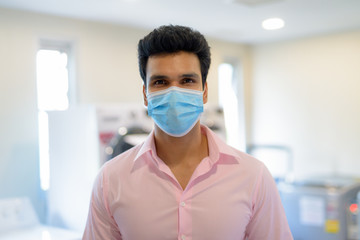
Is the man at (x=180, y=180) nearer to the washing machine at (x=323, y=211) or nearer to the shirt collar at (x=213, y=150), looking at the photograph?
the shirt collar at (x=213, y=150)

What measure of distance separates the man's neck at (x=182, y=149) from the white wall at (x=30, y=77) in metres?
2.31

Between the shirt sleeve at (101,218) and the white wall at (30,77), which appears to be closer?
the shirt sleeve at (101,218)

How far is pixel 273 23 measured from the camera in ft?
13.5

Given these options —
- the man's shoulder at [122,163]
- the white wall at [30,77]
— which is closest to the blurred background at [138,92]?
the white wall at [30,77]

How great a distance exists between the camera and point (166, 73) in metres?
1.25

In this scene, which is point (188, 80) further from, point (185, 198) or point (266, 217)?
point (266, 217)

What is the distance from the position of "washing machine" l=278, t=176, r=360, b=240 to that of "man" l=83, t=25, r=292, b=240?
215 centimetres

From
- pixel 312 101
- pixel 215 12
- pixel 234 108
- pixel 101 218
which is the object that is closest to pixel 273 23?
pixel 215 12

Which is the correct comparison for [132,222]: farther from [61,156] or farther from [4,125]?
[4,125]

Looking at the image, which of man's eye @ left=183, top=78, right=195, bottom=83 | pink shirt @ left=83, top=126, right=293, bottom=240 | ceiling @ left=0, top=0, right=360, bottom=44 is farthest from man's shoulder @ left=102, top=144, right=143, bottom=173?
ceiling @ left=0, top=0, right=360, bottom=44

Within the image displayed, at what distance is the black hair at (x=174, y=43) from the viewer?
1245mm

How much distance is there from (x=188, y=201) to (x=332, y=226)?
2.35m

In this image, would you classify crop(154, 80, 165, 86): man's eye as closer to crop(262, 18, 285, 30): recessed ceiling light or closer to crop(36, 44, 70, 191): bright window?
crop(36, 44, 70, 191): bright window

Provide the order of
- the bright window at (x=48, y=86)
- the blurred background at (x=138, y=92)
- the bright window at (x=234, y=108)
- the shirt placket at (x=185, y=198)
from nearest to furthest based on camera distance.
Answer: the shirt placket at (x=185, y=198)
the blurred background at (x=138, y=92)
the bright window at (x=48, y=86)
the bright window at (x=234, y=108)
